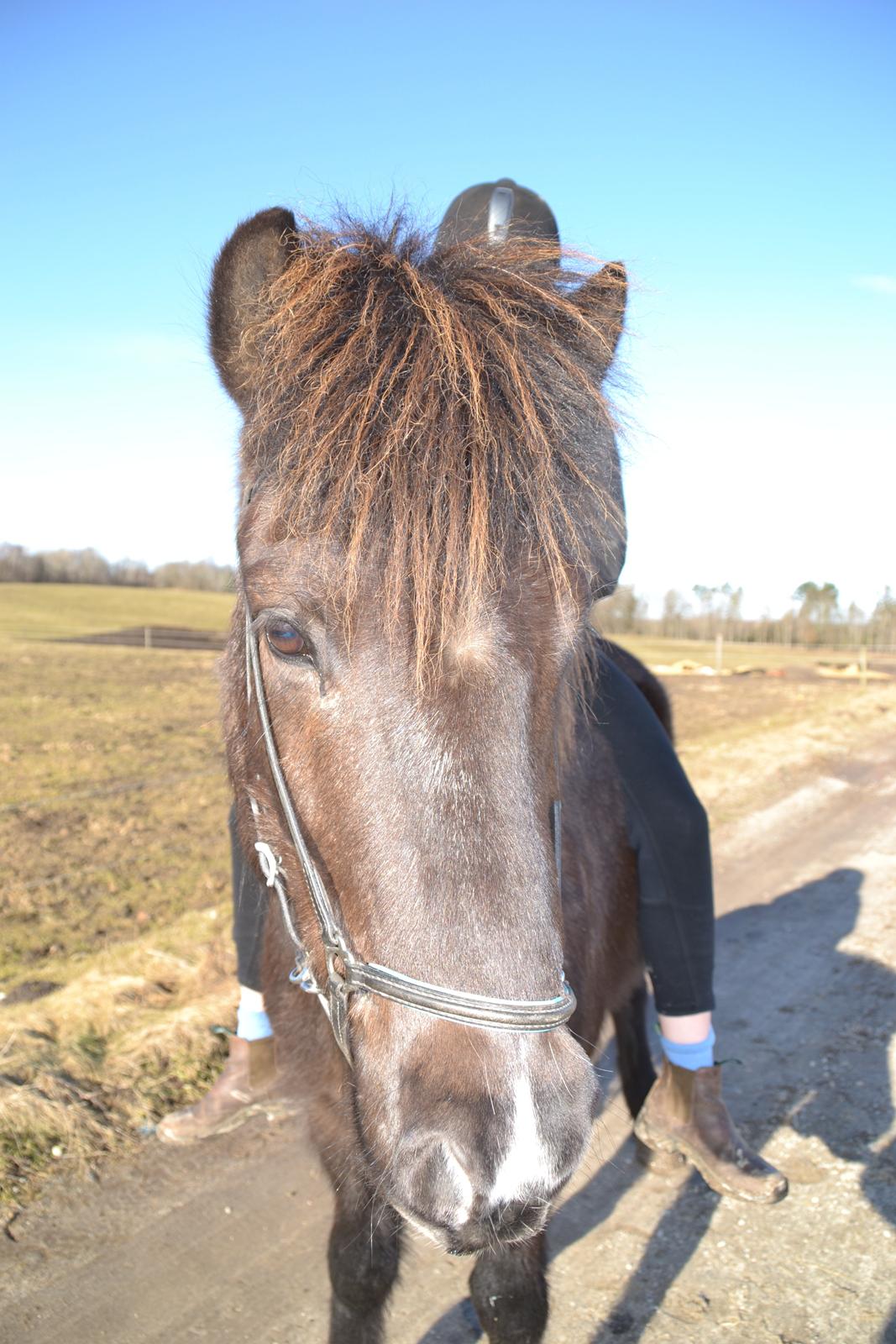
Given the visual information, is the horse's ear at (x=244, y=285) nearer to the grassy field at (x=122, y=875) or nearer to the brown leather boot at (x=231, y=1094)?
the grassy field at (x=122, y=875)

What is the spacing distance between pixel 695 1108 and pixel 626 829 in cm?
106

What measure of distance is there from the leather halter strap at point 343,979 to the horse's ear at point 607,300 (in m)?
1.15

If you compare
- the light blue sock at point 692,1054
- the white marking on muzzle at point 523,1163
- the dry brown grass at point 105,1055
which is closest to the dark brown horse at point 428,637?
the white marking on muzzle at point 523,1163

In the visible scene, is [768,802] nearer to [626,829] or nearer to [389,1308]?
[626,829]

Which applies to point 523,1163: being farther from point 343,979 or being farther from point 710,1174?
point 710,1174

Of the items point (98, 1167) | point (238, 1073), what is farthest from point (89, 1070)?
point (238, 1073)

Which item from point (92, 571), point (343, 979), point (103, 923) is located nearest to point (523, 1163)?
point (343, 979)

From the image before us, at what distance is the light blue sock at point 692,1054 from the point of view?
3188 millimetres

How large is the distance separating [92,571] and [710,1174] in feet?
247

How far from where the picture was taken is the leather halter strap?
1.44 metres

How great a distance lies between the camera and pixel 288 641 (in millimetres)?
1784

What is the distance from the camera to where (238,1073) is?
349cm

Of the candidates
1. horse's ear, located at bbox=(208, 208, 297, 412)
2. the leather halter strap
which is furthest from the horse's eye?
horse's ear, located at bbox=(208, 208, 297, 412)

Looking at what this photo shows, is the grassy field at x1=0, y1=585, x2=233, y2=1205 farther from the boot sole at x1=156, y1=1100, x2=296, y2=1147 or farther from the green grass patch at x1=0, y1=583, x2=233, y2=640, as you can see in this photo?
the green grass patch at x1=0, y1=583, x2=233, y2=640
